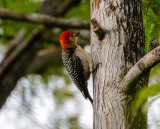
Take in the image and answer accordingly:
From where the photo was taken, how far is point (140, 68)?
2.55 metres

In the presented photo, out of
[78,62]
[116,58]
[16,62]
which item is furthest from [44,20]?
[116,58]

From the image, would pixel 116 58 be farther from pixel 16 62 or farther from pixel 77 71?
pixel 16 62

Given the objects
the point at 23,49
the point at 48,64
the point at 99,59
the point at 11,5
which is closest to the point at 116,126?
the point at 99,59

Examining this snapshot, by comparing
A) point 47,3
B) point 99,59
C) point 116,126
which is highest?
point 47,3

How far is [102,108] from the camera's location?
3.01m

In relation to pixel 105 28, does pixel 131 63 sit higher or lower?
lower

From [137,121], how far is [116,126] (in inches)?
8.5

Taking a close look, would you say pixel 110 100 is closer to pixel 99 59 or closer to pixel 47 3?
pixel 99 59

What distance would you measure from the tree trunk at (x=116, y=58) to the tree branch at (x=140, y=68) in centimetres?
10

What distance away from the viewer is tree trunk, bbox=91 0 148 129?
2.87m

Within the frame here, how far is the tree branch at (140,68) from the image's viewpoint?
7.78ft

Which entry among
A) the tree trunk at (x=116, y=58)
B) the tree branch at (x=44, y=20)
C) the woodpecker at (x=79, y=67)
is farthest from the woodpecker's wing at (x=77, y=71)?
the tree branch at (x=44, y=20)

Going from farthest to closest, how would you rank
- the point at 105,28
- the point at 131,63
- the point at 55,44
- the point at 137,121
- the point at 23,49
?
the point at 55,44 < the point at 23,49 < the point at 105,28 < the point at 131,63 < the point at 137,121

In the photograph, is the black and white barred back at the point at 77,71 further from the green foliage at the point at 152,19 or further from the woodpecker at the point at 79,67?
the green foliage at the point at 152,19
